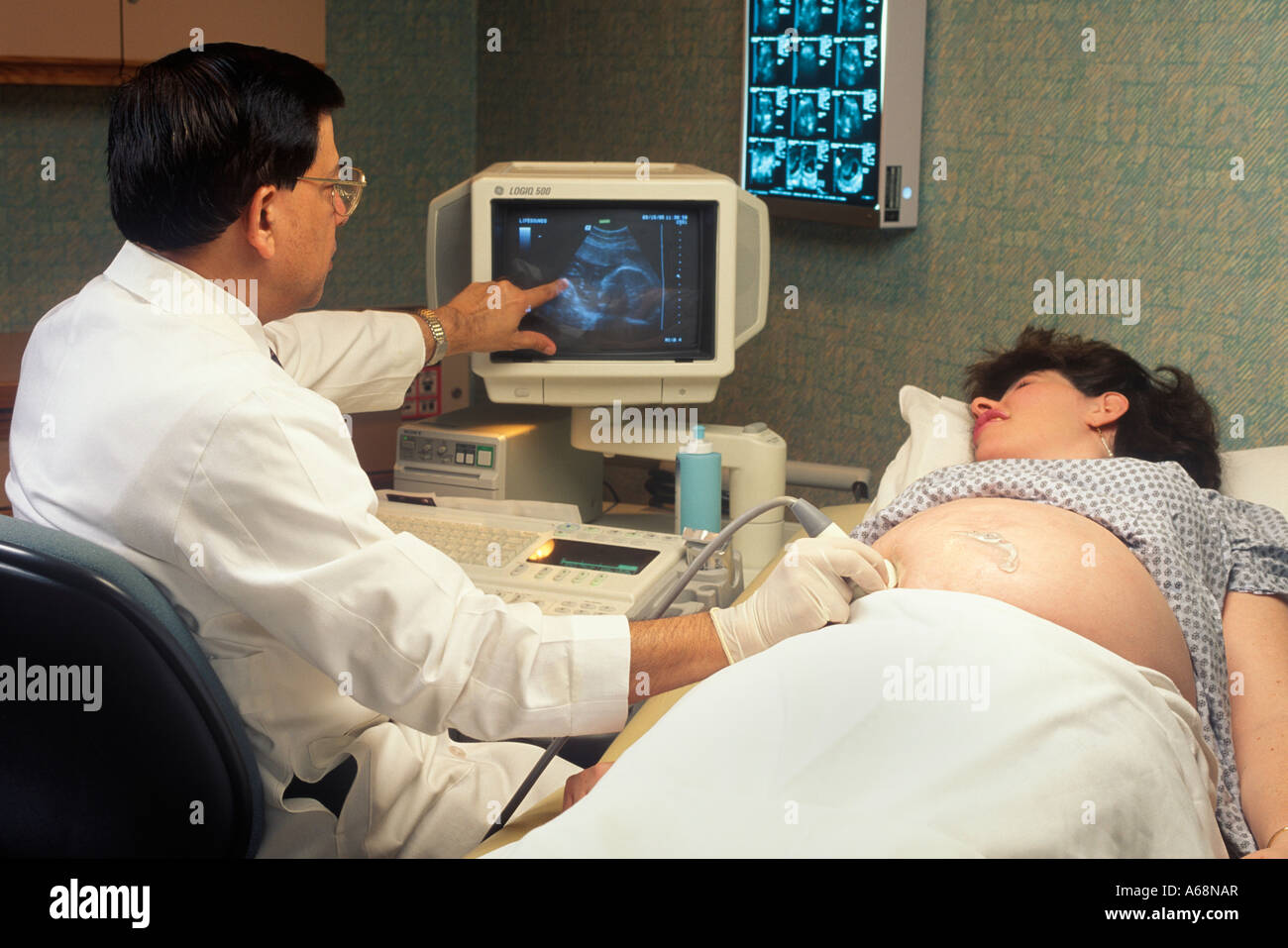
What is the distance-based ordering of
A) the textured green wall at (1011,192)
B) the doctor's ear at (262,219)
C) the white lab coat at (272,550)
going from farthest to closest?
the textured green wall at (1011,192) < the doctor's ear at (262,219) < the white lab coat at (272,550)

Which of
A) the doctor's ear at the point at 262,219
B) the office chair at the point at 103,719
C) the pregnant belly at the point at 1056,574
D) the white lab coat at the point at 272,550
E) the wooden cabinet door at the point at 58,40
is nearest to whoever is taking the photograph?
the office chair at the point at 103,719

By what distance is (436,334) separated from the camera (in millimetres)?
1833

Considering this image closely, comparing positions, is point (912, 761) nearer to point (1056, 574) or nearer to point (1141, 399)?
point (1056, 574)

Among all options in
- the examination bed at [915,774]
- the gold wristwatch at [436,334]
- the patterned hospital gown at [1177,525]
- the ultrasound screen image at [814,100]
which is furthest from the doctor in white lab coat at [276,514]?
the ultrasound screen image at [814,100]

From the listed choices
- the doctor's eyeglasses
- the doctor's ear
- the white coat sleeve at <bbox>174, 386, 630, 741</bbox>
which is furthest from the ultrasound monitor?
the white coat sleeve at <bbox>174, 386, 630, 741</bbox>

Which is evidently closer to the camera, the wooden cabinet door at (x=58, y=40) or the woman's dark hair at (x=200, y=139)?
the woman's dark hair at (x=200, y=139)

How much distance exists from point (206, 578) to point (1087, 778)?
787 millimetres

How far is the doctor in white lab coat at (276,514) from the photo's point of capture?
1.03m

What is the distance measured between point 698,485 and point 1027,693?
84cm

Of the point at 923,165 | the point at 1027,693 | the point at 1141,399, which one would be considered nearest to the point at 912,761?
the point at 1027,693

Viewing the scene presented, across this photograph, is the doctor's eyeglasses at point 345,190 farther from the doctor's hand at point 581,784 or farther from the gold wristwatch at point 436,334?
the doctor's hand at point 581,784

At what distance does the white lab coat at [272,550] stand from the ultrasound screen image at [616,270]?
2.33 ft

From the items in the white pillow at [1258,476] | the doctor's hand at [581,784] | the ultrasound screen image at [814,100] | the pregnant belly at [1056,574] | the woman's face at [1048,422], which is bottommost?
the doctor's hand at [581,784]

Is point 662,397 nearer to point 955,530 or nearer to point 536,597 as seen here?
point 536,597
